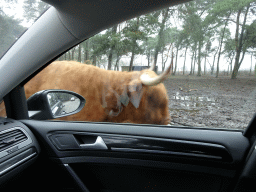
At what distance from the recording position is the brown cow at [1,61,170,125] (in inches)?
93.2

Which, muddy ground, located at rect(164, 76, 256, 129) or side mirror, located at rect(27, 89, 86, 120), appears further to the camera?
side mirror, located at rect(27, 89, 86, 120)

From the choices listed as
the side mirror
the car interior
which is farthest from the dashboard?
the side mirror

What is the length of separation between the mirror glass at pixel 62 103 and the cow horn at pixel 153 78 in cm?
86

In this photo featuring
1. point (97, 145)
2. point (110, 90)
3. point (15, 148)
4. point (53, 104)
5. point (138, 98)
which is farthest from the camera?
point (110, 90)

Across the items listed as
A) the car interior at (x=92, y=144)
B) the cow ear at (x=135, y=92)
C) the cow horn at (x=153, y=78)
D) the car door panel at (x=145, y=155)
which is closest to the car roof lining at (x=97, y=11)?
the car interior at (x=92, y=144)

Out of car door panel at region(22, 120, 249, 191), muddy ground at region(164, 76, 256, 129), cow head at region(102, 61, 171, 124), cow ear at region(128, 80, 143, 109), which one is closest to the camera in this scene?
car door panel at region(22, 120, 249, 191)

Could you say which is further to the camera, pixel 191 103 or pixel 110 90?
pixel 110 90

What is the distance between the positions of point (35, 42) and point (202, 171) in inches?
64.0

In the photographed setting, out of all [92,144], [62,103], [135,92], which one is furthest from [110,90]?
[92,144]

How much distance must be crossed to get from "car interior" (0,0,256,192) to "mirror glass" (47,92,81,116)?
0.11 meters

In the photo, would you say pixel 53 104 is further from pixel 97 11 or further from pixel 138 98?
pixel 97 11

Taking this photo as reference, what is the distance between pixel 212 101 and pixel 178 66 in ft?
1.51

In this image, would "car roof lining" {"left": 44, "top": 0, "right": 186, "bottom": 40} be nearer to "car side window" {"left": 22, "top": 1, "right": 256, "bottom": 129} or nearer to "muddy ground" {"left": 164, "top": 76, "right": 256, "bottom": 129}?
"car side window" {"left": 22, "top": 1, "right": 256, "bottom": 129}

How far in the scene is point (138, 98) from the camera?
8.59 feet
